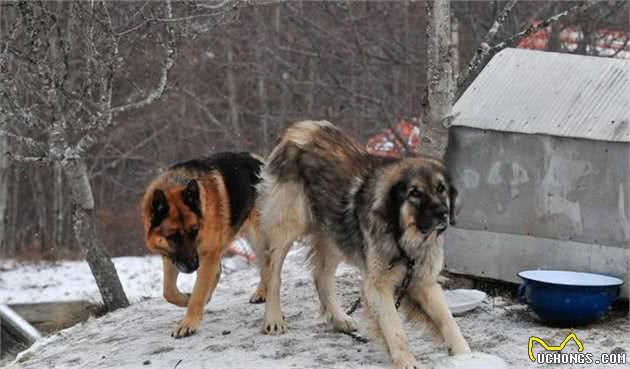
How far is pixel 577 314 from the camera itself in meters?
7.29

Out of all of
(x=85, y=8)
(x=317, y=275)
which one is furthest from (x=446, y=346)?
(x=85, y=8)

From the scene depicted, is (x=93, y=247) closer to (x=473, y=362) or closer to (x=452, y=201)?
(x=452, y=201)

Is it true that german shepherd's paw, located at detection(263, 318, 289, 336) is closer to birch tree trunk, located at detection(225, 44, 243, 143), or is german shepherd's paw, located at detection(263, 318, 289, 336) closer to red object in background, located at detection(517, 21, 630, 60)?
red object in background, located at detection(517, 21, 630, 60)

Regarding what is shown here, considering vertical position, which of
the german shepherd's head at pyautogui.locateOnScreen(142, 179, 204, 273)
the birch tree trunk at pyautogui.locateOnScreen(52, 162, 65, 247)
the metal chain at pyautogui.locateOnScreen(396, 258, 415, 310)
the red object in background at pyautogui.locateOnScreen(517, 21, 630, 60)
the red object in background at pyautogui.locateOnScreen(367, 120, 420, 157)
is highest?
the red object in background at pyautogui.locateOnScreen(517, 21, 630, 60)

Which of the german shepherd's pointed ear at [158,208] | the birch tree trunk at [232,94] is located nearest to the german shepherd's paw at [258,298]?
the german shepherd's pointed ear at [158,208]

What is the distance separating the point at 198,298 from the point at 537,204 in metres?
2.95

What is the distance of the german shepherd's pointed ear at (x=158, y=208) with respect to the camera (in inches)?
293

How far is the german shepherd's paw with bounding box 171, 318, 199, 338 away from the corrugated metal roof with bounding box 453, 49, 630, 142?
2963 mm

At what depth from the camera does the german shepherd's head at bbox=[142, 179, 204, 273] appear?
748cm

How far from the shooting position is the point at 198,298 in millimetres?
7656

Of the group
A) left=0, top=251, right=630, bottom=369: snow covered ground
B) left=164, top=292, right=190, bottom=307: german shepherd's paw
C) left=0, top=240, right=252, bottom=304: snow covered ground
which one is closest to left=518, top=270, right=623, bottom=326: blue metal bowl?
left=0, top=251, right=630, bottom=369: snow covered ground
